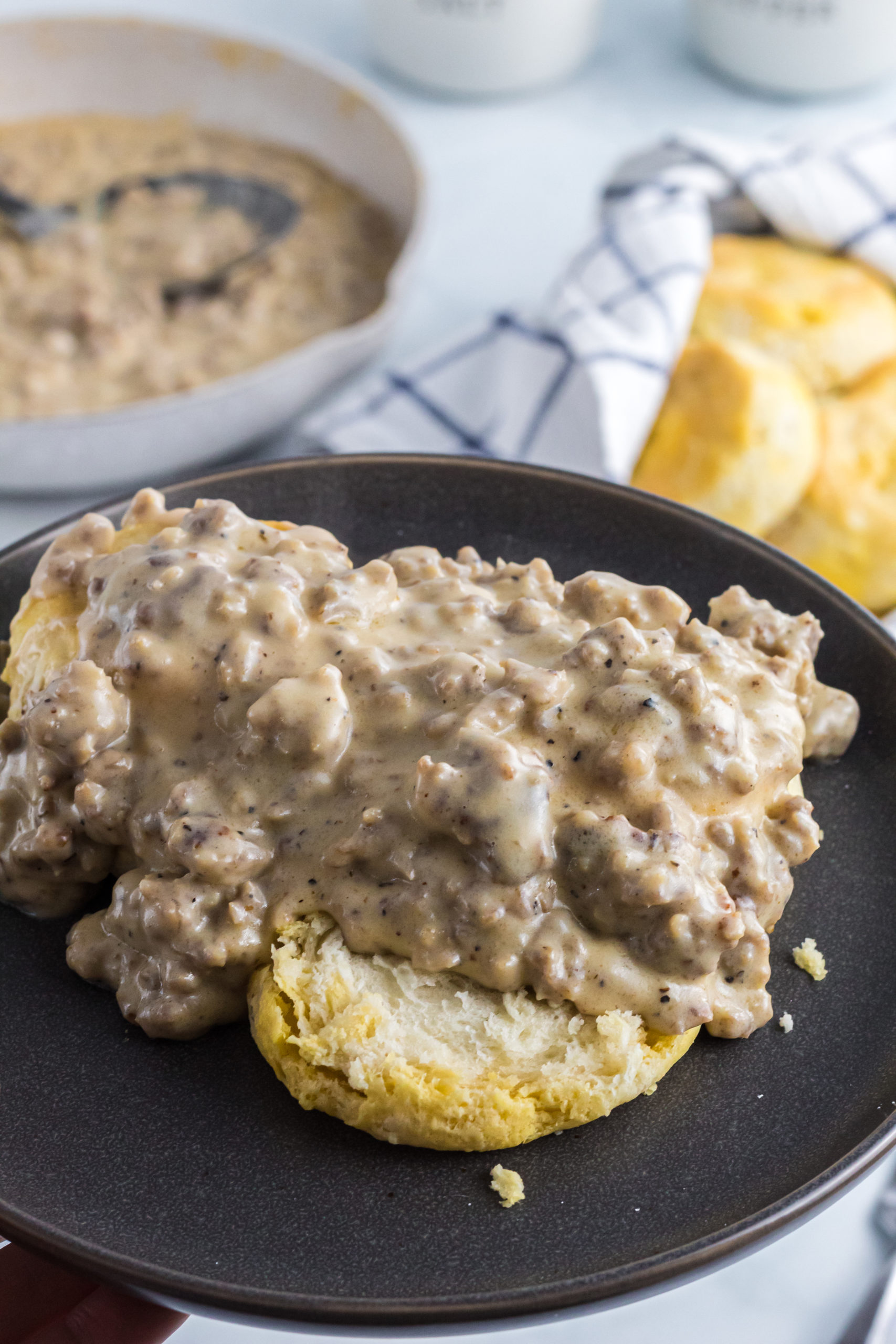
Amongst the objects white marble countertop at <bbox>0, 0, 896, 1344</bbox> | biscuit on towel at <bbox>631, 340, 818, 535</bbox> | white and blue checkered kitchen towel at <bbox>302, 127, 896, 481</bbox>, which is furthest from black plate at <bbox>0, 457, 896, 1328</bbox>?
white marble countertop at <bbox>0, 0, 896, 1344</bbox>

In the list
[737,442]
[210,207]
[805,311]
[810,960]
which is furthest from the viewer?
[210,207]

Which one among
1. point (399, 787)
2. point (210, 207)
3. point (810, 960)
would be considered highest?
point (399, 787)

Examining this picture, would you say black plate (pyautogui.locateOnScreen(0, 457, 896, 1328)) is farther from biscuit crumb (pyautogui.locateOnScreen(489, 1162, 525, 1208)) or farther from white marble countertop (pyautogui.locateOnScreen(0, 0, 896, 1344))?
white marble countertop (pyautogui.locateOnScreen(0, 0, 896, 1344))

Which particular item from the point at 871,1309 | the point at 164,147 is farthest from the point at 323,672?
the point at 164,147

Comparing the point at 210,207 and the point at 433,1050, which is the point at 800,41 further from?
the point at 433,1050

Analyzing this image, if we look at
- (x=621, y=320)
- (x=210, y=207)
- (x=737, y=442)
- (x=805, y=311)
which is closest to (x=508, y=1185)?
(x=737, y=442)

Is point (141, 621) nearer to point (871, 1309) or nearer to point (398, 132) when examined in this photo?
point (871, 1309)

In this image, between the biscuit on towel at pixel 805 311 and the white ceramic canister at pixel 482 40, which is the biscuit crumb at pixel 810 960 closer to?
the biscuit on towel at pixel 805 311
